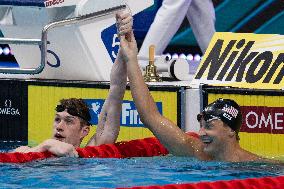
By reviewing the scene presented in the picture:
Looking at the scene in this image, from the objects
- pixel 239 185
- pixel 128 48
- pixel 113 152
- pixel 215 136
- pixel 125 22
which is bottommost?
pixel 239 185

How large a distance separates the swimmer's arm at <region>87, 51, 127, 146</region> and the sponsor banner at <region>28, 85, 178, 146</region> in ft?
5.10

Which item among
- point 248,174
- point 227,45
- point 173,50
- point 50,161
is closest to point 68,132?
point 50,161

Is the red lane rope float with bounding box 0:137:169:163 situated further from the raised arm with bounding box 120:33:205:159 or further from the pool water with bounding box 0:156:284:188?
the raised arm with bounding box 120:33:205:159

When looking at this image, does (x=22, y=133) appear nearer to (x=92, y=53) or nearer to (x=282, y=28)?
(x=92, y=53)

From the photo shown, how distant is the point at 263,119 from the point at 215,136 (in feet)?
5.37

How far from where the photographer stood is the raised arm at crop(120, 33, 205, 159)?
6031 mm

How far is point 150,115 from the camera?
6.06m

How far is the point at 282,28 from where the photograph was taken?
11625mm

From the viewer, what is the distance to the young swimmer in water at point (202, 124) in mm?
6043

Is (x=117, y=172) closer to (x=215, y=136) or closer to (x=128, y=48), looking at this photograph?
(x=215, y=136)

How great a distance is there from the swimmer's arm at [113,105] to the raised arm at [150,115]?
258 mm

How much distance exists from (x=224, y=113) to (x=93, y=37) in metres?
2.95

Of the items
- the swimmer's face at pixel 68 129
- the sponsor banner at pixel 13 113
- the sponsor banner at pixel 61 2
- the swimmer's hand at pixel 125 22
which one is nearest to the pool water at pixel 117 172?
the swimmer's face at pixel 68 129

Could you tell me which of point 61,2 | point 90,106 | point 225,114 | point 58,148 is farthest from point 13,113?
point 225,114
